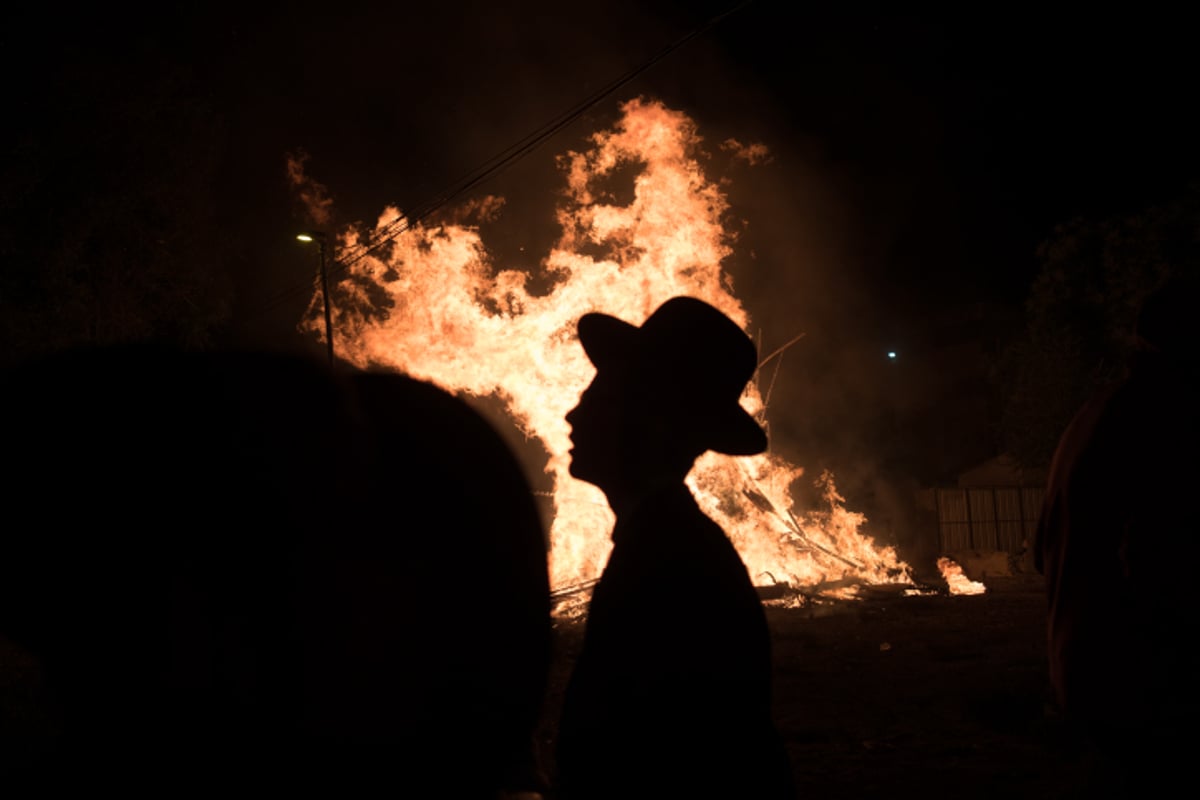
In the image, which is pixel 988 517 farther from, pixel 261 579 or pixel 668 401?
pixel 261 579

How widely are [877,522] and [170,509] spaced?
93.4 ft

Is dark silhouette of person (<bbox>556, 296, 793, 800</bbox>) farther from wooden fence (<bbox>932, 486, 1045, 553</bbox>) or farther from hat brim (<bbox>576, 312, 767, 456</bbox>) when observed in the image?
wooden fence (<bbox>932, 486, 1045, 553</bbox>)

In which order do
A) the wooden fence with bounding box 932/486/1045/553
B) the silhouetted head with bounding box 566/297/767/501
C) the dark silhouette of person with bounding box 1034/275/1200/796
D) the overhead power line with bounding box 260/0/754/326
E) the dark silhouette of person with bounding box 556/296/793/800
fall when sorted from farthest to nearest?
the wooden fence with bounding box 932/486/1045/553 < the overhead power line with bounding box 260/0/754/326 < the dark silhouette of person with bounding box 1034/275/1200/796 < the silhouetted head with bounding box 566/297/767/501 < the dark silhouette of person with bounding box 556/296/793/800

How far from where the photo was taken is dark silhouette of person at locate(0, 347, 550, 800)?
1.80m

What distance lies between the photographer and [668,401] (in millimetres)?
2066

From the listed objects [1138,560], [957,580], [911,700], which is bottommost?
[957,580]

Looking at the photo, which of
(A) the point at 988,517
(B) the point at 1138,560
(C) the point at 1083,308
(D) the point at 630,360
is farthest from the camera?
(A) the point at 988,517

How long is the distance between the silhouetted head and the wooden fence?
2646cm

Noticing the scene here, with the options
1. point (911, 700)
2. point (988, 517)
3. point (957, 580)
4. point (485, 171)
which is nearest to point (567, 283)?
point (485, 171)

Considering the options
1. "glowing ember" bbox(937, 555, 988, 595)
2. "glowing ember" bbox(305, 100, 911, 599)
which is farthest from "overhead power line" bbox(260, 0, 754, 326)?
"glowing ember" bbox(937, 555, 988, 595)

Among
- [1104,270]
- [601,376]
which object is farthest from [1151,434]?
[1104,270]

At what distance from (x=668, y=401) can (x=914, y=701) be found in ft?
26.4

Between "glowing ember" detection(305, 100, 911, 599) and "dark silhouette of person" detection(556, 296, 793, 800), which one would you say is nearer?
"dark silhouette of person" detection(556, 296, 793, 800)

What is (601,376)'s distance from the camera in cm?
218
